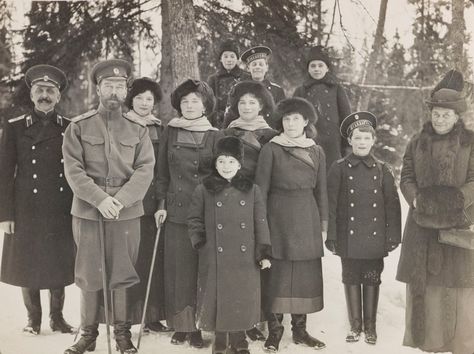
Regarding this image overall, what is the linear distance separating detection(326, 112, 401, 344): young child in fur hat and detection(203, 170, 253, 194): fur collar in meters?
0.85

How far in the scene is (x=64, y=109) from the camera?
5598 millimetres

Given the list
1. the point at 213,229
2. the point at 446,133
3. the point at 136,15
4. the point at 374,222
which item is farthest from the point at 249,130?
the point at 136,15

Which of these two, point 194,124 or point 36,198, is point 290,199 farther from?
point 36,198

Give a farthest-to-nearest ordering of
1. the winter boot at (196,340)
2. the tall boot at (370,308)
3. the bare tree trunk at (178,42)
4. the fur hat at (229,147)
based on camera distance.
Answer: the bare tree trunk at (178,42) < the tall boot at (370,308) < the winter boot at (196,340) < the fur hat at (229,147)

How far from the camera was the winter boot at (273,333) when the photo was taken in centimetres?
395

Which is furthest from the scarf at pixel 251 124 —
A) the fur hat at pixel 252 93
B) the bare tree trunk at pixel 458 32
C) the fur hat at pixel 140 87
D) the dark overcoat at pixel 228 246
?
the bare tree trunk at pixel 458 32

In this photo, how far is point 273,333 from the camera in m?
4.03

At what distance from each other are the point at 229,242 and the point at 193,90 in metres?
1.25

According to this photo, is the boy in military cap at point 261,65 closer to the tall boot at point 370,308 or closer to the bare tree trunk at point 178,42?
the bare tree trunk at point 178,42

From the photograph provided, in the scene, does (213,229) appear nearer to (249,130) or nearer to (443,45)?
(249,130)

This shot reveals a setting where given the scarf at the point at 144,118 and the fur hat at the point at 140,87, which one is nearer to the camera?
the scarf at the point at 144,118

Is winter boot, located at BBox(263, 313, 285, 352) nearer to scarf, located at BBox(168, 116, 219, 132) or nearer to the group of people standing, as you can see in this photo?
the group of people standing

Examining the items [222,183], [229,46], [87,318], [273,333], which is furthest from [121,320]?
[229,46]

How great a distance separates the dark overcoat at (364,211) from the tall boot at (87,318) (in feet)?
6.30
